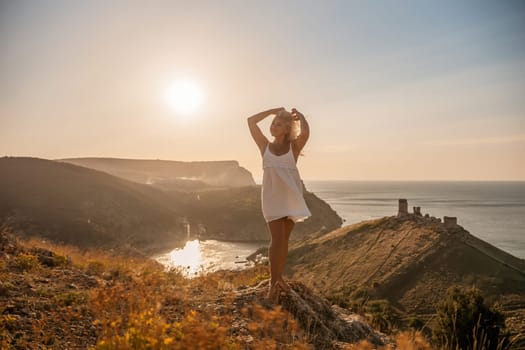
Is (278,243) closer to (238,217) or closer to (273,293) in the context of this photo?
(273,293)

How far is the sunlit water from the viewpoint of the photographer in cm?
5556

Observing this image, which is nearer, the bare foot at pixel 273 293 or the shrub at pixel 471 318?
the bare foot at pixel 273 293

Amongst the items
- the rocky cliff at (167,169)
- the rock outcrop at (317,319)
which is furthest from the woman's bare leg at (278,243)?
the rocky cliff at (167,169)

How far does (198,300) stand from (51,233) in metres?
61.1

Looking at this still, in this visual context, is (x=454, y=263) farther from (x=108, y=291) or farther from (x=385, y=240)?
(x=108, y=291)

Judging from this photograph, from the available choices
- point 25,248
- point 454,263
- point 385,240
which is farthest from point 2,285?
point 385,240

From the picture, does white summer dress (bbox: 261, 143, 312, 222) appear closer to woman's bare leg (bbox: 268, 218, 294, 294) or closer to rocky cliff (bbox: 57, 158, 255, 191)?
woman's bare leg (bbox: 268, 218, 294, 294)

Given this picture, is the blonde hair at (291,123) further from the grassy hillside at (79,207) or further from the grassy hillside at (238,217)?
the grassy hillside at (238,217)

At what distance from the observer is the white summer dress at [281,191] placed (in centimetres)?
523

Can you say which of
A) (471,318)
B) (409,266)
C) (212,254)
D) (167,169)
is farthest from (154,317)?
(167,169)

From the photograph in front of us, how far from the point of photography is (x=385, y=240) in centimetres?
4112

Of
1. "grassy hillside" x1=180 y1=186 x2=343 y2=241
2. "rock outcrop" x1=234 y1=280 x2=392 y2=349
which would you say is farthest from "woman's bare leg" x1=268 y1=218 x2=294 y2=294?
"grassy hillside" x1=180 y1=186 x2=343 y2=241

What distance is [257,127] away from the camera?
18.6 feet

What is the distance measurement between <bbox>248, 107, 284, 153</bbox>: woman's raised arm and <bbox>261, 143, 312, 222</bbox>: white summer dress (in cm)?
30
